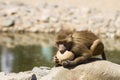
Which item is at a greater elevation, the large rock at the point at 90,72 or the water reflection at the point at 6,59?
the large rock at the point at 90,72

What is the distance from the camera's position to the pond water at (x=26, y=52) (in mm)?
13242

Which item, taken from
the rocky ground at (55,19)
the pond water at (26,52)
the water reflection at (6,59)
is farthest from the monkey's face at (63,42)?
the rocky ground at (55,19)

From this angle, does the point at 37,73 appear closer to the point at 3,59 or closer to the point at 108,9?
the point at 3,59

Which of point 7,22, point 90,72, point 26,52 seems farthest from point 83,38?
point 7,22

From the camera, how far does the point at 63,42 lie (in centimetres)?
719

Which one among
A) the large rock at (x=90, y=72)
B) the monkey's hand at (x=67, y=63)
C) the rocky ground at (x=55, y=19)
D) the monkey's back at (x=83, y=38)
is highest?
the monkey's back at (x=83, y=38)

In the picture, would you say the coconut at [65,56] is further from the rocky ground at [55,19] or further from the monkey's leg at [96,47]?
the rocky ground at [55,19]

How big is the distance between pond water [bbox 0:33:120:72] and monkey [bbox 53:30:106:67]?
4.78 meters

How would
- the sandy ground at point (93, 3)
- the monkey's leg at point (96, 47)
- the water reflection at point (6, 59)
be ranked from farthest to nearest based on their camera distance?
1. the sandy ground at point (93, 3)
2. the water reflection at point (6, 59)
3. the monkey's leg at point (96, 47)

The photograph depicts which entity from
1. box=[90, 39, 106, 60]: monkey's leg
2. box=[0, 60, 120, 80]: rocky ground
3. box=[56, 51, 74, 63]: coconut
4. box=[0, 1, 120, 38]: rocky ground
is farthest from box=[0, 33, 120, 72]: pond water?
box=[56, 51, 74, 63]: coconut

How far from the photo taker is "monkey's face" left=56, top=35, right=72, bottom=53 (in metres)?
7.18

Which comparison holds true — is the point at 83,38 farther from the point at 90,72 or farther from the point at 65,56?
the point at 90,72

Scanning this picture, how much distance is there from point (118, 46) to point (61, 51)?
33.4 ft

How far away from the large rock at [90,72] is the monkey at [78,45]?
17cm
